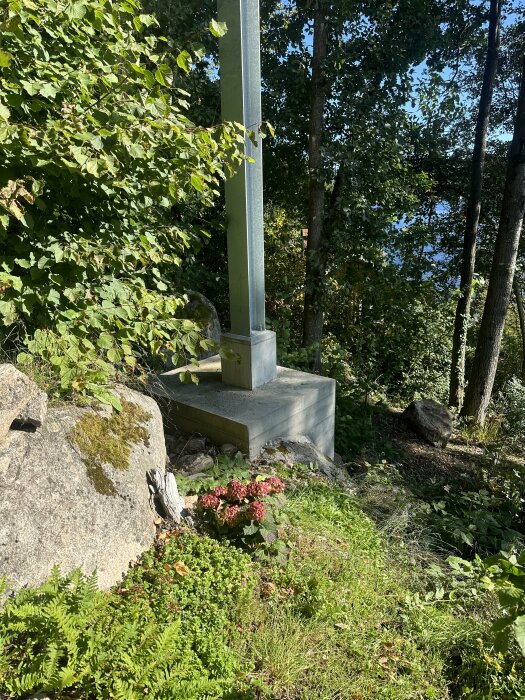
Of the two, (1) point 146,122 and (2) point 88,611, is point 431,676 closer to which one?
(2) point 88,611

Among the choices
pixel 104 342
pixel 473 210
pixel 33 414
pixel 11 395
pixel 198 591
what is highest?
pixel 473 210

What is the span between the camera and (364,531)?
9.71ft

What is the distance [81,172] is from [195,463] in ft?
6.52

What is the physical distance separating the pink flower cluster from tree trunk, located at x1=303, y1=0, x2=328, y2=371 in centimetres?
381

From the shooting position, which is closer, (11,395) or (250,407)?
(11,395)

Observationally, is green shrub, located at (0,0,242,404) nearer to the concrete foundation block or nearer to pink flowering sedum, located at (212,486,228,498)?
pink flowering sedum, located at (212,486,228,498)

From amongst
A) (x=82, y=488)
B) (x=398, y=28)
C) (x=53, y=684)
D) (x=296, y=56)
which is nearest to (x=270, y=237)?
(x=296, y=56)

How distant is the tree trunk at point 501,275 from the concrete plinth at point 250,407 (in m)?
4.00

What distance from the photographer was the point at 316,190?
697 centimetres

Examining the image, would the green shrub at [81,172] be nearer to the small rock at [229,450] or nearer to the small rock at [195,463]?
the small rock at [195,463]

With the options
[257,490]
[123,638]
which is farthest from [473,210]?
[123,638]

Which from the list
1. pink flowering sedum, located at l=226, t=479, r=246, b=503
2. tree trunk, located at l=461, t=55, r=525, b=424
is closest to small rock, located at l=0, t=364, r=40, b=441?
pink flowering sedum, located at l=226, t=479, r=246, b=503

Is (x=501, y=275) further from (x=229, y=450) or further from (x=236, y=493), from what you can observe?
(x=236, y=493)

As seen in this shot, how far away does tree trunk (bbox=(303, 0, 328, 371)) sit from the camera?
6383 millimetres
